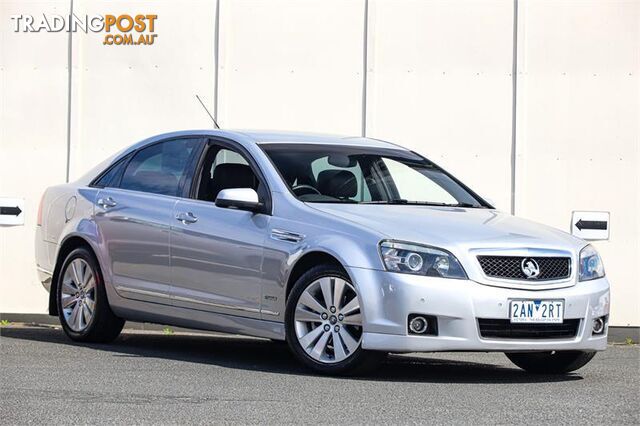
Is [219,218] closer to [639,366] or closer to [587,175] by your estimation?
[639,366]

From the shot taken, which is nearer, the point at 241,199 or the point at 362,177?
the point at 241,199

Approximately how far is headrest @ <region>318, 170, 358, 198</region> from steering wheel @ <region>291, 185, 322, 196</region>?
41 mm

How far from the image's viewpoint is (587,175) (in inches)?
574

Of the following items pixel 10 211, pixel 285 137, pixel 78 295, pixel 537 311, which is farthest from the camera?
pixel 10 211

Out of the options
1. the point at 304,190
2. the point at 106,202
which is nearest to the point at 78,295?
the point at 106,202

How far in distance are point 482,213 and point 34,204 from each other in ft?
20.2

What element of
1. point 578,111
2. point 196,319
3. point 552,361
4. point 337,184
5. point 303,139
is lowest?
point 552,361

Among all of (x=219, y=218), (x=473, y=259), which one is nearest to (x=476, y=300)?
(x=473, y=259)

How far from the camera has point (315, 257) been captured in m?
9.58

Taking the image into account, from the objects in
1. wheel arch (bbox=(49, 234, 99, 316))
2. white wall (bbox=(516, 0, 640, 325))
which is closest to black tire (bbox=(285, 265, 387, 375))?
wheel arch (bbox=(49, 234, 99, 316))

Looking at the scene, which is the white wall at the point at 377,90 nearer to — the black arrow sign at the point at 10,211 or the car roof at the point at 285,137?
the black arrow sign at the point at 10,211

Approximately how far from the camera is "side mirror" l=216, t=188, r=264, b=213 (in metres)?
9.97

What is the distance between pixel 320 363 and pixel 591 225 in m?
5.91

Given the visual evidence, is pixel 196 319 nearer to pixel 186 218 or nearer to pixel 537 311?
pixel 186 218
